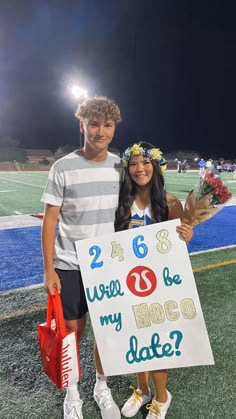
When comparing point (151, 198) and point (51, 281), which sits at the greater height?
point (151, 198)

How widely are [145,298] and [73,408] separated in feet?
2.64

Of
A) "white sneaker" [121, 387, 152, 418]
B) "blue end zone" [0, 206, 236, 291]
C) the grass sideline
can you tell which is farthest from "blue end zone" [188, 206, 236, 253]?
"white sneaker" [121, 387, 152, 418]

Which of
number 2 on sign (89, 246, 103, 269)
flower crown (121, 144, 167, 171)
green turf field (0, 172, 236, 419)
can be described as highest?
flower crown (121, 144, 167, 171)

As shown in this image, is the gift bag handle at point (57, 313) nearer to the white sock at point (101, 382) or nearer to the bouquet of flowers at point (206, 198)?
the white sock at point (101, 382)

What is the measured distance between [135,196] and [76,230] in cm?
42

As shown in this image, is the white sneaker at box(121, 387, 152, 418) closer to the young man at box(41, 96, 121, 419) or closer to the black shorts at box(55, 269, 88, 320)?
the young man at box(41, 96, 121, 419)

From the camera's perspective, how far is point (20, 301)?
3885 mm

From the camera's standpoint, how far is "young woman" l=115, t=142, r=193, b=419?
84.0 inches

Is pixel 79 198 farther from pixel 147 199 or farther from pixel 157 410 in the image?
pixel 157 410

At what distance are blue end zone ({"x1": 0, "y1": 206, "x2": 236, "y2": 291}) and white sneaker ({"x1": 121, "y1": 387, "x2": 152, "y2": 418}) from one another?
2.36 meters

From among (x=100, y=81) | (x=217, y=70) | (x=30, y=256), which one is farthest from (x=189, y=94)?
(x=30, y=256)

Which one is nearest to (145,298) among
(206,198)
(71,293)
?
(71,293)

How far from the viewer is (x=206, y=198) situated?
196 cm

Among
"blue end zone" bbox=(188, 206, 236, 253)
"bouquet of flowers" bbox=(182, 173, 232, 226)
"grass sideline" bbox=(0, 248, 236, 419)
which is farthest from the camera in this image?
"blue end zone" bbox=(188, 206, 236, 253)
